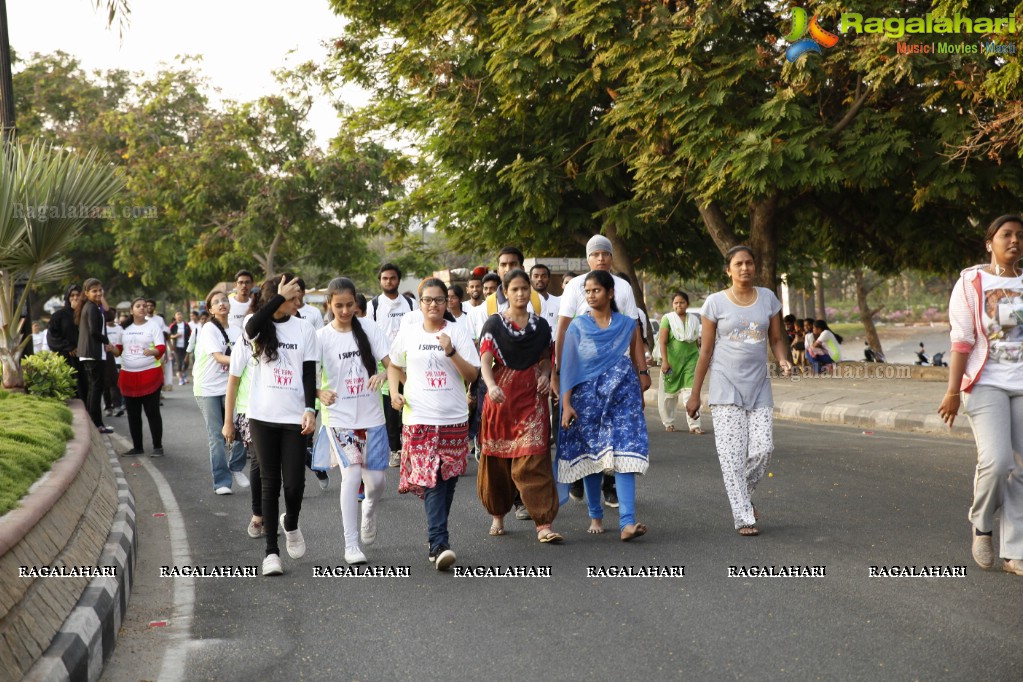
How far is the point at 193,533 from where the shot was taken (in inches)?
318

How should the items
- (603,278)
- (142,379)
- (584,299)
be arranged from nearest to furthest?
1. (603,278)
2. (584,299)
3. (142,379)

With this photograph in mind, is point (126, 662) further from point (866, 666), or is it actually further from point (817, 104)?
point (817, 104)

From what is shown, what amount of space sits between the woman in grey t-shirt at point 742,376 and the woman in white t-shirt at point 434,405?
1646mm

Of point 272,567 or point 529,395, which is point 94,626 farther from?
point 529,395

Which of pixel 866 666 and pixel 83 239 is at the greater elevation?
pixel 83 239

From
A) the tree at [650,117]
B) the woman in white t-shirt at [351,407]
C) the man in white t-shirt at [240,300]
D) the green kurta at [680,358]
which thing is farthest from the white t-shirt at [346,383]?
the tree at [650,117]

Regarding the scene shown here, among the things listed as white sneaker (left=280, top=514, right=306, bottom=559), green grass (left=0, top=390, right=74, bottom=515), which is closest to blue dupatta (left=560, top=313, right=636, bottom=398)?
white sneaker (left=280, top=514, right=306, bottom=559)

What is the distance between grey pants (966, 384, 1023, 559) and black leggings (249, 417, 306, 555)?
3854 mm

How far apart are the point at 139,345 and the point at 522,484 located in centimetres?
694

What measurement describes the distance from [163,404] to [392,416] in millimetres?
10621

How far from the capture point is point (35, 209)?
11070 millimetres

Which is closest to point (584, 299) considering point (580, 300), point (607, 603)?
point (580, 300)

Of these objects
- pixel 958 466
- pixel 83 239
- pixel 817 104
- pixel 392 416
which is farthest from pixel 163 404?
pixel 83 239

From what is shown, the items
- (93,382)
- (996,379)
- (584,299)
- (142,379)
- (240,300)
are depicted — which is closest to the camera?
(996,379)
